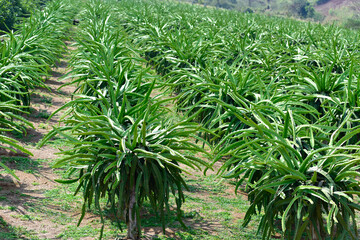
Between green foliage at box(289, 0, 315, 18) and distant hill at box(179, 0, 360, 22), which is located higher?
distant hill at box(179, 0, 360, 22)

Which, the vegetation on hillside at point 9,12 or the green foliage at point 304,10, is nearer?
the vegetation on hillside at point 9,12

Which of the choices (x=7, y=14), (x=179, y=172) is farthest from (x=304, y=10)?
→ (x=179, y=172)

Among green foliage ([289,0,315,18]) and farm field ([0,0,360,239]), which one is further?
green foliage ([289,0,315,18])

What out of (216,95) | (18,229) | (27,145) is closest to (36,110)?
(27,145)

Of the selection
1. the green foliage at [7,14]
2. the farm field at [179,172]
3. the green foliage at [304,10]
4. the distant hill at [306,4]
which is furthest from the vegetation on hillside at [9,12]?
the distant hill at [306,4]

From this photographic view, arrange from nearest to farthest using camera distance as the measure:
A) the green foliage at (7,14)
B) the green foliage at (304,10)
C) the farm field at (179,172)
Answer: the farm field at (179,172) < the green foliage at (7,14) < the green foliage at (304,10)

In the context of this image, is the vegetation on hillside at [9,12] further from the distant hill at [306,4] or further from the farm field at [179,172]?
the distant hill at [306,4]

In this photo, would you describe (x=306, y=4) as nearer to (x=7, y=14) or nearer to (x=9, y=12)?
(x=9, y=12)

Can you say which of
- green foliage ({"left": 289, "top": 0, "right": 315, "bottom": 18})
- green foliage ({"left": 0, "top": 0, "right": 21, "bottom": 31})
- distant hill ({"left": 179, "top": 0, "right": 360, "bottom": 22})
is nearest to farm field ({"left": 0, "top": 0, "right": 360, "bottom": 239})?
green foliage ({"left": 0, "top": 0, "right": 21, "bottom": 31})

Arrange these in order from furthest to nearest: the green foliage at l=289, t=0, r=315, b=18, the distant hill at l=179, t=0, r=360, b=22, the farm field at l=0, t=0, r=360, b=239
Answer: the distant hill at l=179, t=0, r=360, b=22 < the green foliage at l=289, t=0, r=315, b=18 < the farm field at l=0, t=0, r=360, b=239

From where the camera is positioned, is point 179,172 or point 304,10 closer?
point 179,172

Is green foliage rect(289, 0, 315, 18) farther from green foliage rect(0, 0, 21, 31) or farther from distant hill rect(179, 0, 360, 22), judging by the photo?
green foliage rect(0, 0, 21, 31)

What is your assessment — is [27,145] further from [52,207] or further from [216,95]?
[216,95]

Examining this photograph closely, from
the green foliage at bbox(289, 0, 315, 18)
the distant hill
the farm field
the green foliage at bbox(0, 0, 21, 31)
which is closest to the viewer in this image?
the farm field
